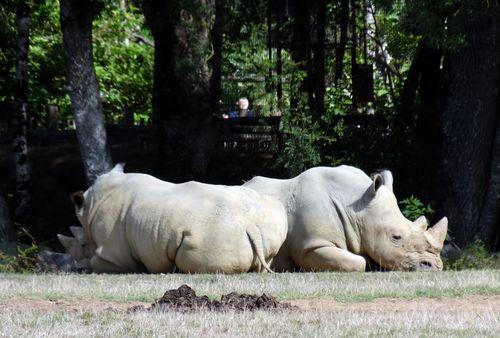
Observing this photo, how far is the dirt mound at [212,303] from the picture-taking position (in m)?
9.93

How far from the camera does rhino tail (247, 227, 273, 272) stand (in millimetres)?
13766

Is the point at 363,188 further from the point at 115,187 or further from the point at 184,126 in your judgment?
the point at 184,126

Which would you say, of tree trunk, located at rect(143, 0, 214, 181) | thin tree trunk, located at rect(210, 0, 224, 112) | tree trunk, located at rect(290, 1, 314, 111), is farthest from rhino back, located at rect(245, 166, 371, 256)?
tree trunk, located at rect(290, 1, 314, 111)

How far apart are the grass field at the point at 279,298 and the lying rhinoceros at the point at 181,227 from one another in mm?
567

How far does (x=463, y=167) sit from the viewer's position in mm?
18375

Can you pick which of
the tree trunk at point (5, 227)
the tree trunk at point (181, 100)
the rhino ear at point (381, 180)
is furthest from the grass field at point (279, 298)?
the tree trunk at point (181, 100)

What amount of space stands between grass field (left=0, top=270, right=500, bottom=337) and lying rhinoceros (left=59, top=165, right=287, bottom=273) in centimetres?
57

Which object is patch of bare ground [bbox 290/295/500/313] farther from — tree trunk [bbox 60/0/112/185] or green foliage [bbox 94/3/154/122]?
green foliage [bbox 94/3/154/122]

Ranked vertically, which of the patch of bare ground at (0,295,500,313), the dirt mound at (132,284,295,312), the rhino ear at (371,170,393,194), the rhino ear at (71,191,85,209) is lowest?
the patch of bare ground at (0,295,500,313)

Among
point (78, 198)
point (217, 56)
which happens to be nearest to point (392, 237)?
point (78, 198)

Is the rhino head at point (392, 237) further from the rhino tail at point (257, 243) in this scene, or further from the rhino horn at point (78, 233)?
the rhino horn at point (78, 233)

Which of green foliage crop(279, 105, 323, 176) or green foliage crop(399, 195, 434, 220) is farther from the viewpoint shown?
green foliage crop(279, 105, 323, 176)

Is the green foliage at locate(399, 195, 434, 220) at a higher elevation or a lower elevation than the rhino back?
lower

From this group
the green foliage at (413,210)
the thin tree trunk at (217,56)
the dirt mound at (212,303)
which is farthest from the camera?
the thin tree trunk at (217,56)
